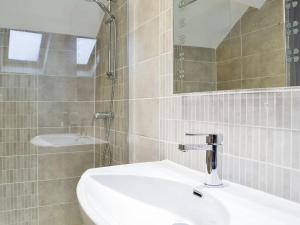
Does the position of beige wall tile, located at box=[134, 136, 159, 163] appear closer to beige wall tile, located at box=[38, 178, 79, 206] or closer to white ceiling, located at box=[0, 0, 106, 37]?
beige wall tile, located at box=[38, 178, 79, 206]

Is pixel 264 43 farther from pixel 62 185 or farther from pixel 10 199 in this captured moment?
pixel 10 199

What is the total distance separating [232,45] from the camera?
0.92m

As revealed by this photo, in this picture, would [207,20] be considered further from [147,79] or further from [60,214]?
[60,214]

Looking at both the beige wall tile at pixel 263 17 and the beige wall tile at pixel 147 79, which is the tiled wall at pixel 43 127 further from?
the beige wall tile at pixel 263 17

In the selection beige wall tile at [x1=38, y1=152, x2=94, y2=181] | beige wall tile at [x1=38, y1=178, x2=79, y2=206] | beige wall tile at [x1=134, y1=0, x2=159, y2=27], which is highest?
beige wall tile at [x1=134, y1=0, x2=159, y2=27]

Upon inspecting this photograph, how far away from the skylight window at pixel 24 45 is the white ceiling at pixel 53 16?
0.05 meters

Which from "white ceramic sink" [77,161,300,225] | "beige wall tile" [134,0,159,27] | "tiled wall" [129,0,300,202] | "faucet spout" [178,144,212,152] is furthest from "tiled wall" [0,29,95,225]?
"faucet spout" [178,144,212,152]

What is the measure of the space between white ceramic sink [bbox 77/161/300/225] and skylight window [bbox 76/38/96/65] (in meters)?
1.08

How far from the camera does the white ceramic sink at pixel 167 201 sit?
2.11 ft

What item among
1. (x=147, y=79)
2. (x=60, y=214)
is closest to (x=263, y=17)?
(x=147, y=79)

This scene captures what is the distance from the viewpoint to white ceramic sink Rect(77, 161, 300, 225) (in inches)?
25.4

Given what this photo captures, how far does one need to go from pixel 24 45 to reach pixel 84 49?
15.5 inches

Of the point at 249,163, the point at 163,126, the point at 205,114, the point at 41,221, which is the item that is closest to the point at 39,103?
the point at 41,221

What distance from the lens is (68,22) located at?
1.93 meters
